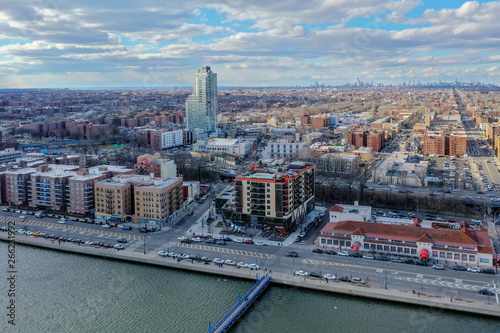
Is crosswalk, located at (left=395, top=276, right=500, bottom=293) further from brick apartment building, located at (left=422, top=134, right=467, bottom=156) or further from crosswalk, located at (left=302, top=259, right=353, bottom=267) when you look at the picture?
brick apartment building, located at (left=422, top=134, right=467, bottom=156)

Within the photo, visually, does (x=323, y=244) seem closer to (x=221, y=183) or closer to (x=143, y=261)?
(x=143, y=261)

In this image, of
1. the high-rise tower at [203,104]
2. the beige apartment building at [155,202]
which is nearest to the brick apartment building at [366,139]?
the high-rise tower at [203,104]

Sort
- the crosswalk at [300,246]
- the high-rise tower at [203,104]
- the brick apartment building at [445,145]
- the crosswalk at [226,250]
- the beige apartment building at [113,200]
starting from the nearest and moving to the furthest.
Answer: the crosswalk at [226,250] < the crosswalk at [300,246] < the beige apartment building at [113,200] < the brick apartment building at [445,145] < the high-rise tower at [203,104]

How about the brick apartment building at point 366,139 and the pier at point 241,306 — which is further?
the brick apartment building at point 366,139

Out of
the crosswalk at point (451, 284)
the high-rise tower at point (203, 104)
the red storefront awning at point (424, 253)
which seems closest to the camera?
the crosswalk at point (451, 284)

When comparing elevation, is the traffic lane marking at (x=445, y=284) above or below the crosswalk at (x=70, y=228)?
below

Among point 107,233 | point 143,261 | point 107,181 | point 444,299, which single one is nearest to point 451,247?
point 444,299

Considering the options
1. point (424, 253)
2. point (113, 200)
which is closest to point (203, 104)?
point (113, 200)

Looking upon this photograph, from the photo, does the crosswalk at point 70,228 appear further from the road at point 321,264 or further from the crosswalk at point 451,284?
the crosswalk at point 451,284
